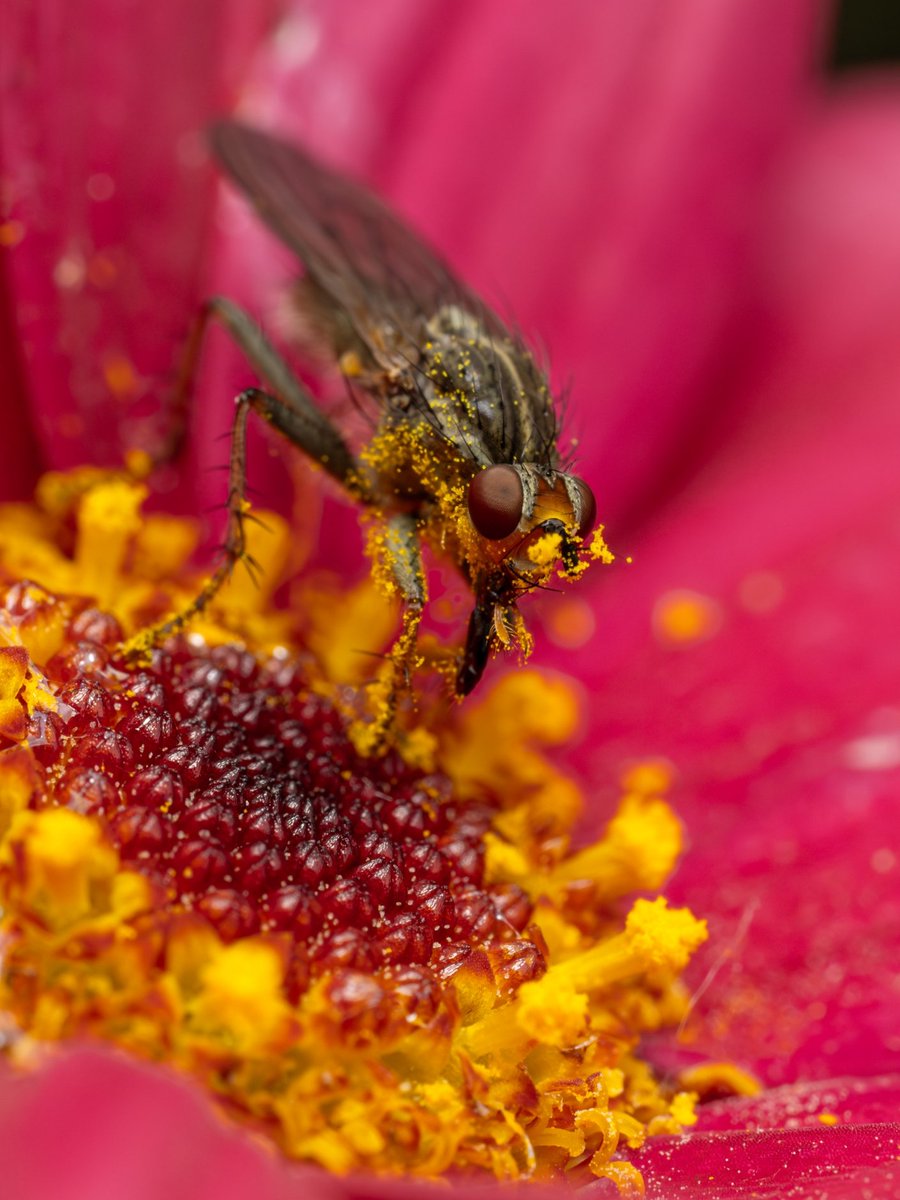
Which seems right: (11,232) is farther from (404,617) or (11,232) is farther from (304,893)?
(304,893)

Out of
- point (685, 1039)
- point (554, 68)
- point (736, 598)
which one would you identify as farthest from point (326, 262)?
point (685, 1039)

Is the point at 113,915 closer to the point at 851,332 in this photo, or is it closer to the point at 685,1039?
the point at 685,1039

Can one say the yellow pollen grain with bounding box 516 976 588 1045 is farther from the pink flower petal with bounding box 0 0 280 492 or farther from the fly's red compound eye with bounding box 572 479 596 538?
the pink flower petal with bounding box 0 0 280 492

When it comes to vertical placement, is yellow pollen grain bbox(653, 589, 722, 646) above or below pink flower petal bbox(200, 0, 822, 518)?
below

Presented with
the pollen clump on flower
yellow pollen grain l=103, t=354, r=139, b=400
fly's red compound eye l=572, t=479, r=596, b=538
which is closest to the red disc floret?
the pollen clump on flower

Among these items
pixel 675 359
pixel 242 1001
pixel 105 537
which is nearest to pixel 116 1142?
pixel 242 1001

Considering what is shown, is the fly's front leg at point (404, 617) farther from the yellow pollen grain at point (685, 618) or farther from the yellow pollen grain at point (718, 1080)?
the yellow pollen grain at point (685, 618)

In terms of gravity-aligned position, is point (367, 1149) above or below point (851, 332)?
below
